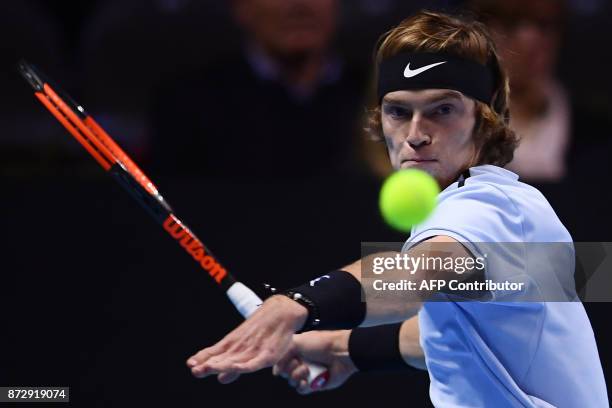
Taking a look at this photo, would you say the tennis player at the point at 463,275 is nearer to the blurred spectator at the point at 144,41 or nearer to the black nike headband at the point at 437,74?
the black nike headband at the point at 437,74

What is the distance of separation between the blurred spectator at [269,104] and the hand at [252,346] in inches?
97.0

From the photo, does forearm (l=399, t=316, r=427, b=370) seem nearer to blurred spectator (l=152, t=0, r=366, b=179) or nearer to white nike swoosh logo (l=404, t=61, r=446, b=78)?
white nike swoosh logo (l=404, t=61, r=446, b=78)

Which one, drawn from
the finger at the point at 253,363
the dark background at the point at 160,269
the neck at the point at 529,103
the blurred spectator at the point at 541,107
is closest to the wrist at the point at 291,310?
the finger at the point at 253,363

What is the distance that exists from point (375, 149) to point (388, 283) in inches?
94.4

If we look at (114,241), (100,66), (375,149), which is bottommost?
(114,241)

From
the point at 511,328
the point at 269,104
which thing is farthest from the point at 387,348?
the point at 269,104

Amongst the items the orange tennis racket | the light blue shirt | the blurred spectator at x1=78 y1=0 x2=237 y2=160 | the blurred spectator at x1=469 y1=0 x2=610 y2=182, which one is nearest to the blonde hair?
the light blue shirt

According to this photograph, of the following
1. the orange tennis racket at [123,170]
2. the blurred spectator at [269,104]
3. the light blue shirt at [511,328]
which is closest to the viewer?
the light blue shirt at [511,328]

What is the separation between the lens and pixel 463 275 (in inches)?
105

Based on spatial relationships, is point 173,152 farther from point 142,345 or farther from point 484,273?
point 484,273

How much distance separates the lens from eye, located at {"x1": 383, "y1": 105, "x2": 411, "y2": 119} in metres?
3.08

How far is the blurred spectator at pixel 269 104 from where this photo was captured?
5.22m

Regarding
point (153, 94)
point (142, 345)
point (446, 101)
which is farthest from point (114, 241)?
point (446, 101)

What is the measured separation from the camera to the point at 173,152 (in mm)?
5207
